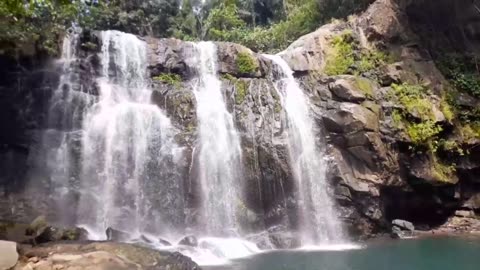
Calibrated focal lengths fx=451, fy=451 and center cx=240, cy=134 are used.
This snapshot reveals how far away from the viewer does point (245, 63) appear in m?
18.2

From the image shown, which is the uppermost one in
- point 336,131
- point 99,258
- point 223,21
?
point 223,21

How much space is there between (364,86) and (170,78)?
24.2ft

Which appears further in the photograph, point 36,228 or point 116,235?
point 116,235

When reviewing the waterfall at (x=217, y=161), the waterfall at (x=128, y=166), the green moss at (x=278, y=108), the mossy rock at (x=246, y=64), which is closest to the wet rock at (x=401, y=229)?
the waterfall at (x=217, y=161)

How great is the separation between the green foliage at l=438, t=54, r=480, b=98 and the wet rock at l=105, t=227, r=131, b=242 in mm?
14251

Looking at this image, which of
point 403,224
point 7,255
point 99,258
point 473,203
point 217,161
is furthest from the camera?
point 473,203

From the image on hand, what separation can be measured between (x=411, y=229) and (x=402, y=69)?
6325 millimetres

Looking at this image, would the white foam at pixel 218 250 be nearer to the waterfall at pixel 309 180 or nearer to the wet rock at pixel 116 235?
the wet rock at pixel 116 235

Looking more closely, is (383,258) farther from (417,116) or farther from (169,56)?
(169,56)

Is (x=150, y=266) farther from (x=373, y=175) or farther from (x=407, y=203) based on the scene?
(x=407, y=203)

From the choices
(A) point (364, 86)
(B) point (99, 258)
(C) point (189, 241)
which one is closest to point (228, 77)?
(A) point (364, 86)

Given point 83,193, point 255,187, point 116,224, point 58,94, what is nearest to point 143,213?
point 116,224

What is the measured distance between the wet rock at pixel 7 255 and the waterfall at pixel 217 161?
7.69 meters

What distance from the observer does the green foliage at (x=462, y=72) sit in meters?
18.4
